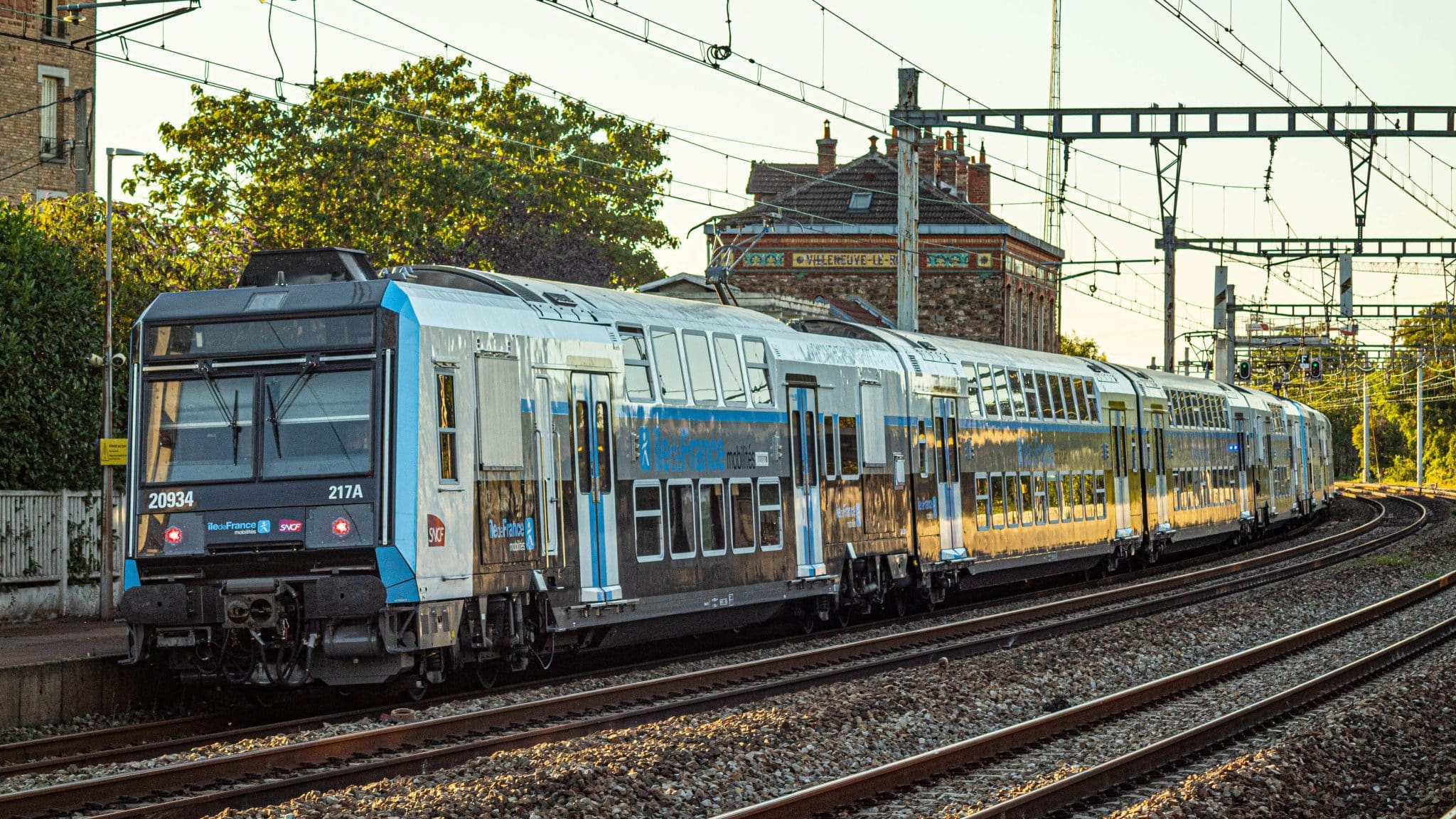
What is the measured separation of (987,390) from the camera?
2659 centimetres

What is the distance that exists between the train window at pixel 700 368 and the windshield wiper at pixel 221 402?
5266 millimetres

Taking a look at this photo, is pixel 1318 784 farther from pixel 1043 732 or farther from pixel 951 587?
pixel 951 587

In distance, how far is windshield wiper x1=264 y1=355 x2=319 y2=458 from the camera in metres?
14.1

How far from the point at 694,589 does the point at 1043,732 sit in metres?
5.19

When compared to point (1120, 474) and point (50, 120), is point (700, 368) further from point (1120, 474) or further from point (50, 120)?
point (50, 120)

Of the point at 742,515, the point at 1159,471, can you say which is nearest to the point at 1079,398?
the point at 1159,471

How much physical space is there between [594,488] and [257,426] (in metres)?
3.35

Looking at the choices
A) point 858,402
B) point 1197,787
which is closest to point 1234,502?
point 858,402

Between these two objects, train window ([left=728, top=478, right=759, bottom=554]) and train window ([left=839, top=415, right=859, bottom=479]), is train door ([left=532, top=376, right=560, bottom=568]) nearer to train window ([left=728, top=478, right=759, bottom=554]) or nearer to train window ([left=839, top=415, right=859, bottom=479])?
train window ([left=728, top=478, right=759, bottom=554])

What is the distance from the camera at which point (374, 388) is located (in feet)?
45.3

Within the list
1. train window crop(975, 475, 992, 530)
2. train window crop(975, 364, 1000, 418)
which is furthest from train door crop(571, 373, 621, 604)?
train window crop(975, 364, 1000, 418)

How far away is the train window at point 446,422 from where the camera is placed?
Result: 14.1 m

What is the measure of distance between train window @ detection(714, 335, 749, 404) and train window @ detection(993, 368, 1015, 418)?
28.1 ft

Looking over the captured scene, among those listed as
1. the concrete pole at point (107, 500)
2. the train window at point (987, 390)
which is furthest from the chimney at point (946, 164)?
the concrete pole at point (107, 500)
